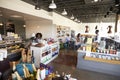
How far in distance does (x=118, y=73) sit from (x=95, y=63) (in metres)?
1.01

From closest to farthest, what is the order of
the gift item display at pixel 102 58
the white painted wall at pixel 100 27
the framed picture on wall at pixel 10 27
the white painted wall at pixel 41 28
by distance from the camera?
the gift item display at pixel 102 58
the white painted wall at pixel 41 28
the framed picture on wall at pixel 10 27
the white painted wall at pixel 100 27

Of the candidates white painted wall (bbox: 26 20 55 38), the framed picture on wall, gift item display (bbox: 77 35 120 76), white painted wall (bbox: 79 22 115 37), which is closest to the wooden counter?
gift item display (bbox: 77 35 120 76)

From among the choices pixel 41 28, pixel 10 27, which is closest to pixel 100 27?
pixel 41 28

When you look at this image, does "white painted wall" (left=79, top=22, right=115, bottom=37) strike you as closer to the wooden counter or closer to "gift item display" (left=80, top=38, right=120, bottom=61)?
"gift item display" (left=80, top=38, right=120, bottom=61)

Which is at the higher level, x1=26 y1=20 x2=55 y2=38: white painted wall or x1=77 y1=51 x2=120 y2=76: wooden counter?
x1=26 y1=20 x2=55 y2=38: white painted wall

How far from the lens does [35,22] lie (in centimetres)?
960

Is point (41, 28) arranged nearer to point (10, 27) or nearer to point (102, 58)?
point (10, 27)

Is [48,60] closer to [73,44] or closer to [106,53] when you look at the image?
[106,53]

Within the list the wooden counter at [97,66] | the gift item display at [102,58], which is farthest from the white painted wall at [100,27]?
the wooden counter at [97,66]

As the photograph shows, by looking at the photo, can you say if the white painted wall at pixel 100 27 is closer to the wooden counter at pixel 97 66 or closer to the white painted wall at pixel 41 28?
the white painted wall at pixel 41 28

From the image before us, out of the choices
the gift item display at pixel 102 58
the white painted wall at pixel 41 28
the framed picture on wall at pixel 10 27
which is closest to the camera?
the gift item display at pixel 102 58

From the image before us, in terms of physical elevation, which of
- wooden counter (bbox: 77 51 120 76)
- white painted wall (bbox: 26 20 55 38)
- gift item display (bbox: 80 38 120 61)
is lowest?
wooden counter (bbox: 77 51 120 76)

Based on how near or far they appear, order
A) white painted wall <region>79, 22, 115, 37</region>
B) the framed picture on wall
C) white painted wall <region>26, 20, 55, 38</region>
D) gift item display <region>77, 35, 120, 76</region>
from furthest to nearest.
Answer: white painted wall <region>79, 22, 115, 37</region> → the framed picture on wall → white painted wall <region>26, 20, 55, 38</region> → gift item display <region>77, 35, 120, 76</region>

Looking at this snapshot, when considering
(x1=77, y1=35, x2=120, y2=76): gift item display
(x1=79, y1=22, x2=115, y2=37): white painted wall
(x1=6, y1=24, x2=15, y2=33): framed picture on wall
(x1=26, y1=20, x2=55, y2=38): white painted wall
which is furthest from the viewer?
(x1=79, y1=22, x2=115, y2=37): white painted wall
